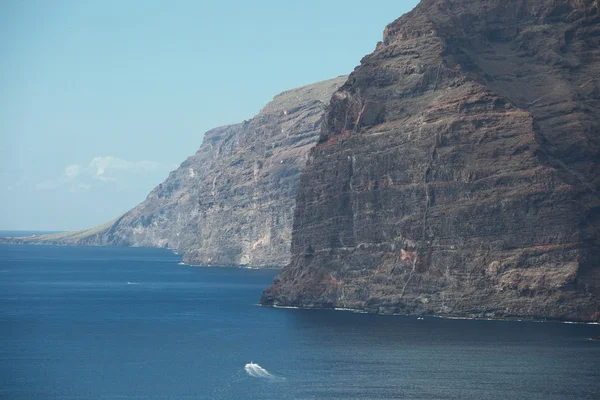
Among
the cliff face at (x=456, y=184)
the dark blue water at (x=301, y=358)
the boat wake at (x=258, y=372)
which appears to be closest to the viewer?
the dark blue water at (x=301, y=358)

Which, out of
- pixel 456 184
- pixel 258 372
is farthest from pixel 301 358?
pixel 456 184

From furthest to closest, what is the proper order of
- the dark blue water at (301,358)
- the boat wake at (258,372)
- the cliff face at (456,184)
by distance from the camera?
the cliff face at (456,184), the boat wake at (258,372), the dark blue water at (301,358)

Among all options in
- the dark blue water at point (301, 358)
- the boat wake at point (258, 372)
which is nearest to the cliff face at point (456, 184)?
the dark blue water at point (301, 358)

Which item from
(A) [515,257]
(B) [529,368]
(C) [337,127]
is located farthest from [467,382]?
(C) [337,127]

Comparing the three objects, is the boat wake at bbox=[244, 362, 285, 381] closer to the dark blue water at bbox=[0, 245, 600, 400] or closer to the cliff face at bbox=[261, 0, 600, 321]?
the dark blue water at bbox=[0, 245, 600, 400]

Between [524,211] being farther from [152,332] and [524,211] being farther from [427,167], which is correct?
[152,332]

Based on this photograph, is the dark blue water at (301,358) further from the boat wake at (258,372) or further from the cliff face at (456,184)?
the cliff face at (456,184)
